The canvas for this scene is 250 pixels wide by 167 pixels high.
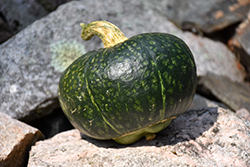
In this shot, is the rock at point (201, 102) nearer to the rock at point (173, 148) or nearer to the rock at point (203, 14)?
the rock at point (173, 148)

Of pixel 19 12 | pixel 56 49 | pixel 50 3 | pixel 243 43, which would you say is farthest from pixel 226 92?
pixel 19 12

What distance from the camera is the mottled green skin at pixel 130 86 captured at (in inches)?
62.6

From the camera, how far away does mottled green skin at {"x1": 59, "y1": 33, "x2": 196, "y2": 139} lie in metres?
1.59

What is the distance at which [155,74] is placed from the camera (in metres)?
1.60

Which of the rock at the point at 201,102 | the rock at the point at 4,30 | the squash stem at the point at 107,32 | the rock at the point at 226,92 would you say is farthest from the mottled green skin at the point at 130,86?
the rock at the point at 4,30

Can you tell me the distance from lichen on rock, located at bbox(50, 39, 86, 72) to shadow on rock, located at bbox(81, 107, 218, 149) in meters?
0.98

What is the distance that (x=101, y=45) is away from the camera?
9.59 ft

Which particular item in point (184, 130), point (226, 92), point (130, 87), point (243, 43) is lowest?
point (226, 92)

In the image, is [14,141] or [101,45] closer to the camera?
[14,141]

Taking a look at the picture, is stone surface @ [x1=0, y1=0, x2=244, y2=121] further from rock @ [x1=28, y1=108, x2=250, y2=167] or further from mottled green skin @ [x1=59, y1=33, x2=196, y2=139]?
mottled green skin @ [x1=59, y1=33, x2=196, y2=139]

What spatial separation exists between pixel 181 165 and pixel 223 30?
113 inches

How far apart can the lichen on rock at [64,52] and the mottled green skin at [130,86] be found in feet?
3.55

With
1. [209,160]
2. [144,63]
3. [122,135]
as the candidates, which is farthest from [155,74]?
[209,160]

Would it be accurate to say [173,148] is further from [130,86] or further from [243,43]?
[243,43]
